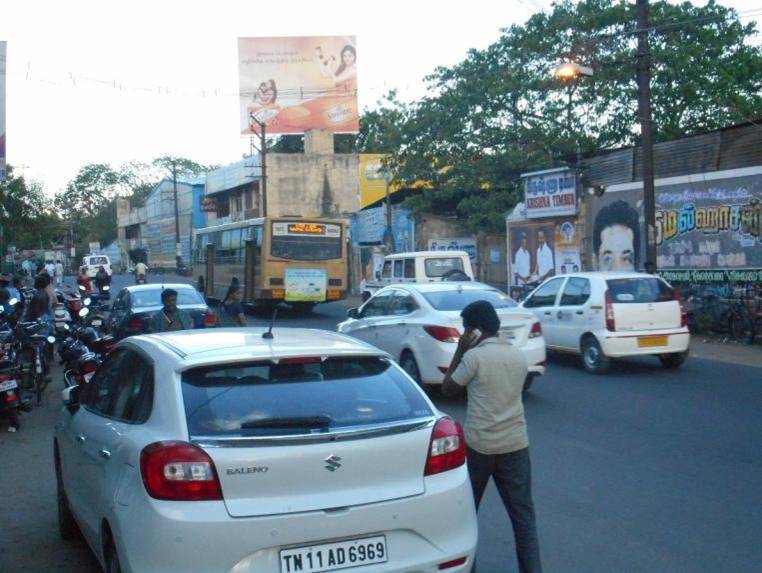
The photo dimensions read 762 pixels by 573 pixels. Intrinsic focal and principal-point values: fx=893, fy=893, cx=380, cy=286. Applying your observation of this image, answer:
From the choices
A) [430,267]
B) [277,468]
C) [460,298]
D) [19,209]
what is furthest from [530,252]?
[277,468]

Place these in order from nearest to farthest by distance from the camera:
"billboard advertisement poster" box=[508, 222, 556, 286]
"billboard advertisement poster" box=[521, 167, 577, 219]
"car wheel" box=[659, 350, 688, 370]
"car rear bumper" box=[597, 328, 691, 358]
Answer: "car rear bumper" box=[597, 328, 691, 358] → "car wheel" box=[659, 350, 688, 370] → "billboard advertisement poster" box=[521, 167, 577, 219] → "billboard advertisement poster" box=[508, 222, 556, 286]

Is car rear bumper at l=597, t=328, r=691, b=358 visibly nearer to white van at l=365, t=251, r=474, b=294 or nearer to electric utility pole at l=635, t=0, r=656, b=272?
electric utility pole at l=635, t=0, r=656, b=272

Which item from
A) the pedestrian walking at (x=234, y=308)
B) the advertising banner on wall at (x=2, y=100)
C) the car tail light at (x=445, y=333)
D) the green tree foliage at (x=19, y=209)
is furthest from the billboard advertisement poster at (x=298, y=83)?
the car tail light at (x=445, y=333)

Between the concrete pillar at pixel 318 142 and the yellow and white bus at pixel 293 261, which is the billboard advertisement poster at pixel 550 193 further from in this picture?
the concrete pillar at pixel 318 142

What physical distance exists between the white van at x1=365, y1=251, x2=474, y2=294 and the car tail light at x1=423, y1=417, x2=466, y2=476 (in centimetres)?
1842

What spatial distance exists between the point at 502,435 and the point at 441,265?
18790mm

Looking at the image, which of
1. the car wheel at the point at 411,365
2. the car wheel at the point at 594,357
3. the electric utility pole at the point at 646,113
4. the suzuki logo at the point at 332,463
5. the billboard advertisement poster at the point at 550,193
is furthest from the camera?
the billboard advertisement poster at the point at 550,193

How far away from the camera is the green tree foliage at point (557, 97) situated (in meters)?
28.8

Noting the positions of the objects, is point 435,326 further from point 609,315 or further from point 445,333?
point 609,315

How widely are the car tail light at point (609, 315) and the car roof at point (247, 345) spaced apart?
29.8 feet

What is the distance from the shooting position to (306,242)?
91.2 feet

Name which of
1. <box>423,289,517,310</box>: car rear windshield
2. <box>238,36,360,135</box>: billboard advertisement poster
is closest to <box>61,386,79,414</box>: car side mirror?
<box>423,289,517,310</box>: car rear windshield

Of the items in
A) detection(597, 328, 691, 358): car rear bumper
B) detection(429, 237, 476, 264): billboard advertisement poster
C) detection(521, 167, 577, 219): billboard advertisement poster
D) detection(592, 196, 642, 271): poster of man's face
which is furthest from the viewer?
detection(429, 237, 476, 264): billboard advertisement poster

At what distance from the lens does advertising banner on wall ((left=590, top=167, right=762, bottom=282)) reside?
2017cm
